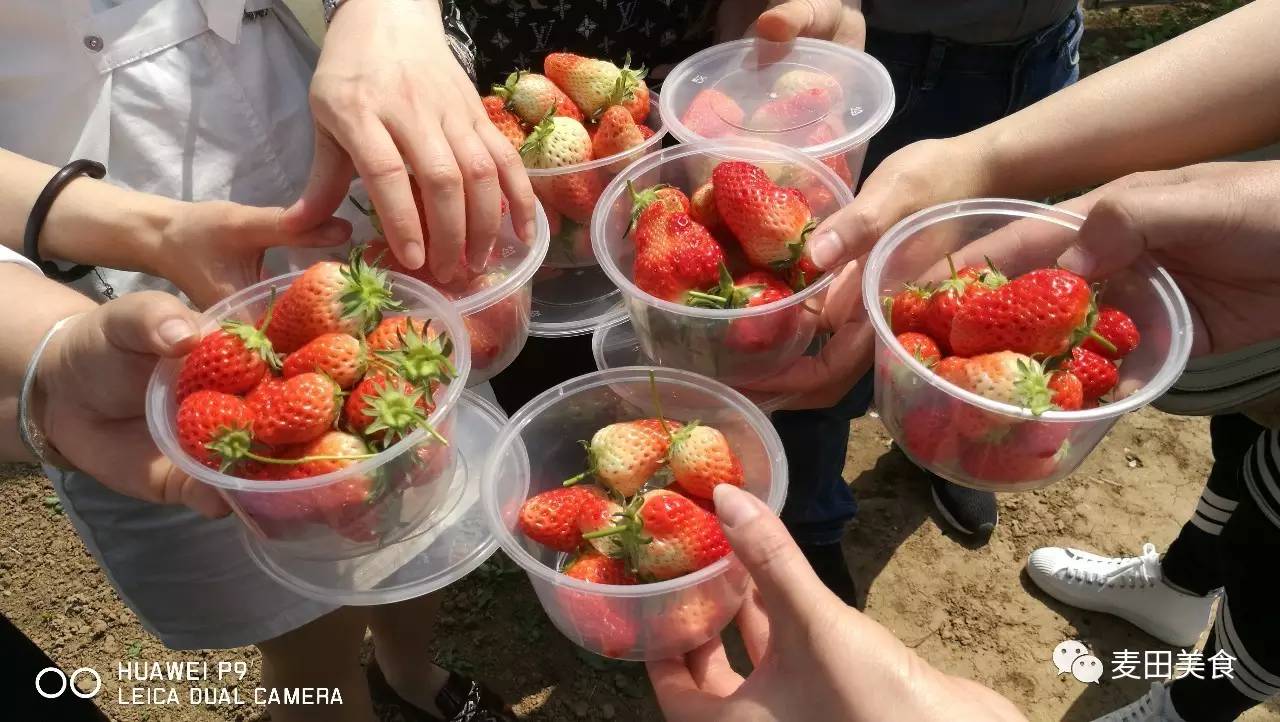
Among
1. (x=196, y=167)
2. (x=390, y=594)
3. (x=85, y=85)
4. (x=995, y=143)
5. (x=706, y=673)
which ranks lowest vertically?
(x=706, y=673)

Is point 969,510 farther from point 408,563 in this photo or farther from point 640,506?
point 408,563

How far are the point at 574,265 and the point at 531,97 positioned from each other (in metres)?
0.31

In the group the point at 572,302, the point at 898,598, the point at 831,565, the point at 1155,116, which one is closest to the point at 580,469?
the point at 572,302

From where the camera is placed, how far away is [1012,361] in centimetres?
108

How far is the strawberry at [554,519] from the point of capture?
1203 mm

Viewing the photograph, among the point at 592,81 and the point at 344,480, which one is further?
the point at 592,81

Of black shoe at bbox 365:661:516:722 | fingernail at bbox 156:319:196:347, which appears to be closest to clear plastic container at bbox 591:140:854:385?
fingernail at bbox 156:319:196:347

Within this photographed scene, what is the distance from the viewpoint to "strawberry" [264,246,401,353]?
1122 mm

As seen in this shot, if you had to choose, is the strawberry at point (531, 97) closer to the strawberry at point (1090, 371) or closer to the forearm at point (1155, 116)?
the forearm at point (1155, 116)

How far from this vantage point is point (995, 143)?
4.67ft

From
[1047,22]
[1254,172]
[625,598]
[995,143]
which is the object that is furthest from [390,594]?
[1047,22]

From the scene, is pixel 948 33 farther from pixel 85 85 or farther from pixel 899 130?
pixel 85 85

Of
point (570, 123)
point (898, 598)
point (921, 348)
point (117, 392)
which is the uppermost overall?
point (570, 123)

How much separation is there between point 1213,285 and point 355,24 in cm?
133
